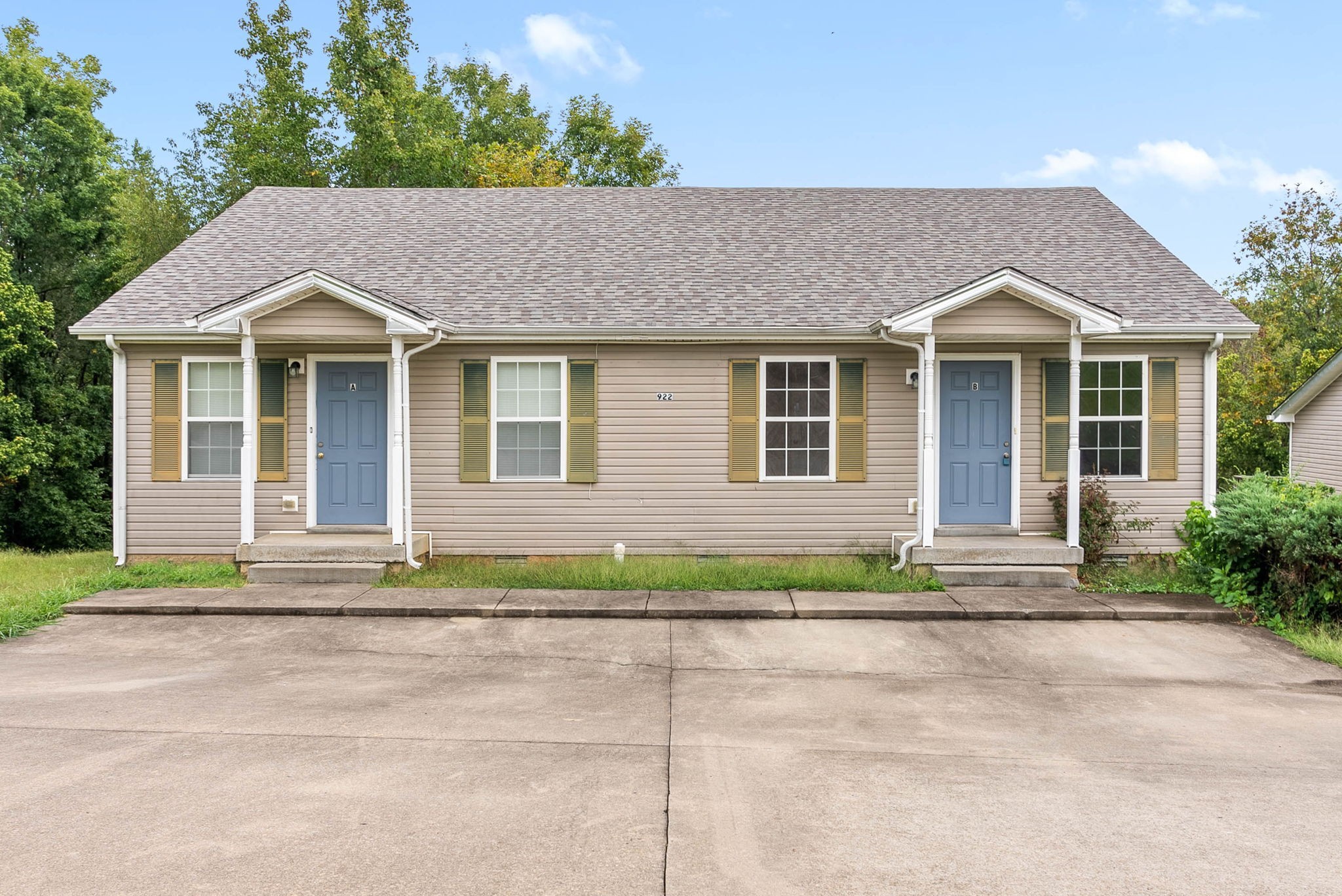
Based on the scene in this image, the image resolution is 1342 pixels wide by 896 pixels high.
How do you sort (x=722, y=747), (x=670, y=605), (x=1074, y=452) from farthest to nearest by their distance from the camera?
(x=1074, y=452), (x=670, y=605), (x=722, y=747)

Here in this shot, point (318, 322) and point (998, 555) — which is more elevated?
point (318, 322)

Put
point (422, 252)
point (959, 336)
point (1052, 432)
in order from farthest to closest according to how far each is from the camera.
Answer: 1. point (422, 252)
2. point (1052, 432)
3. point (959, 336)

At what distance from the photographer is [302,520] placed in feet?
33.9

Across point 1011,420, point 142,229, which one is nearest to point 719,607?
point 1011,420

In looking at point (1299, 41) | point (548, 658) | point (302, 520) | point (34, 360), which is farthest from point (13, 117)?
point (1299, 41)

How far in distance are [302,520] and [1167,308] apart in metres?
11.1

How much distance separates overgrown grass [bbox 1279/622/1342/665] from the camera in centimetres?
680

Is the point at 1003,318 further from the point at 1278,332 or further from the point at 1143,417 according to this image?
the point at 1278,332

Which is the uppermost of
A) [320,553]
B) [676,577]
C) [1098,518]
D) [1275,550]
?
[1098,518]

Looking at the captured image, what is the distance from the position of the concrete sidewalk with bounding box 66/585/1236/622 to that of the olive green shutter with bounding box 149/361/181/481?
1893mm

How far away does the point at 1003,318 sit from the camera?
368 inches

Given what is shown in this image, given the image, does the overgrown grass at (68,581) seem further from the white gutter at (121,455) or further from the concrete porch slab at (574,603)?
the concrete porch slab at (574,603)

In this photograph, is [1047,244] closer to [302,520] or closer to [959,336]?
[959,336]

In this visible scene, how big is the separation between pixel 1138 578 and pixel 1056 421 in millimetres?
2068
